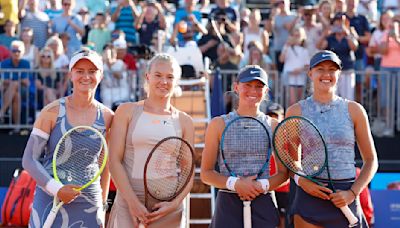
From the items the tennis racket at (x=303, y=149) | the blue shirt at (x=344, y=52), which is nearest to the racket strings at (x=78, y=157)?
the tennis racket at (x=303, y=149)

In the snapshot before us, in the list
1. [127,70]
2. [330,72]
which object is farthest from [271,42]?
[330,72]

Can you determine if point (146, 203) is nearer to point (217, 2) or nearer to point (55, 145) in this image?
point (55, 145)

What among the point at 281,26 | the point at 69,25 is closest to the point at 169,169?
the point at 281,26

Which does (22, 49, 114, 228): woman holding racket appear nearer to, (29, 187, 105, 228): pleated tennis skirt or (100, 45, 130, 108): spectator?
(29, 187, 105, 228): pleated tennis skirt

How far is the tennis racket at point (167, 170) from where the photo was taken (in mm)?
6336

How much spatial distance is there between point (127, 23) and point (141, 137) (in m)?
9.36

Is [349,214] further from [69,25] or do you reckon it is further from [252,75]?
[69,25]

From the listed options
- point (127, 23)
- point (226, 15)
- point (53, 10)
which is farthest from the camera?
point (53, 10)

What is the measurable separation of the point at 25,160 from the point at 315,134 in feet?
6.44

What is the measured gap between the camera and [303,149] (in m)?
6.45

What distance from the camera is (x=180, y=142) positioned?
6.42 metres

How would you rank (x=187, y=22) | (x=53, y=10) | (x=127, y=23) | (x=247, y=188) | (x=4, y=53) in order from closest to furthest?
(x=247, y=188) < (x=187, y=22) < (x=4, y=53) < (x=127, y=23) < (x=53, y=10)

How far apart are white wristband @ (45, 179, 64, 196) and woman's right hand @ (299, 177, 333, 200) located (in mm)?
1632

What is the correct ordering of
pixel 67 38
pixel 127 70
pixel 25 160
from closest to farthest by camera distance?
1. pixel 25 160
2. pixel 127 70
3. pixel 67 38
